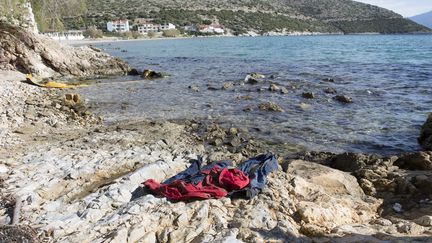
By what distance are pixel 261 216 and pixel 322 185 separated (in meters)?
2.57

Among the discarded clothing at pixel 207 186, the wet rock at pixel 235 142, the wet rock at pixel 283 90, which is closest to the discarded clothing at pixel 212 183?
the discarded clothing at pixel 207 186

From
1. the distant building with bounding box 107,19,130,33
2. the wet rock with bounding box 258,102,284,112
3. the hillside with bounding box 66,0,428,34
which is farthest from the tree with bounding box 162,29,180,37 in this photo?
the wet rock with bounding box 258,102,284,112

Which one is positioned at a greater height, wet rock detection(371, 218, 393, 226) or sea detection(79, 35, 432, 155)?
wet rock detection(371, 218, 393, 226)

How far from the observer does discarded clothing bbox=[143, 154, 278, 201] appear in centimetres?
772

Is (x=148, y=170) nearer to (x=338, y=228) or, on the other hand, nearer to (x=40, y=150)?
(x=40, y=150)

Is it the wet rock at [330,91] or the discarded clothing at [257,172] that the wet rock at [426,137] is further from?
the wet rock at [330,91]

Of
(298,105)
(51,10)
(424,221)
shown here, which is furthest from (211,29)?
(424,221)

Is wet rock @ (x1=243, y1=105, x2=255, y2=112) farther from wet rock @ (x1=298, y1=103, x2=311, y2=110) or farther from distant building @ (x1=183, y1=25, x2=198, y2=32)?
distant building @ (x1=183, y1=25, x2=198, y2=32)

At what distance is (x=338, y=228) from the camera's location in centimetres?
700

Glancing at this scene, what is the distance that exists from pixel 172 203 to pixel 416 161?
7029mm

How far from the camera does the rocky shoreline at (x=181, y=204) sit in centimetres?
668

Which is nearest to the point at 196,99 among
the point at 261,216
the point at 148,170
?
the point at 148,170

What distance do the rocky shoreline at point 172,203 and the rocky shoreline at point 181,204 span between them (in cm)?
2

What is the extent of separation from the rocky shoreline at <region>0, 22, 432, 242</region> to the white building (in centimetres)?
14298
